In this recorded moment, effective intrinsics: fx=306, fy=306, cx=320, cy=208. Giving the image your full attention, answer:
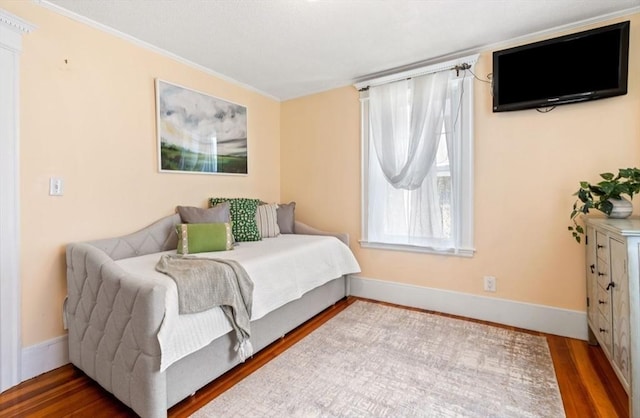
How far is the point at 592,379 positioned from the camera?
177cm

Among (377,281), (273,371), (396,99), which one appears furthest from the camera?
(377,281)

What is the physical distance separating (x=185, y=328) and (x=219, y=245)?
2.94 ft

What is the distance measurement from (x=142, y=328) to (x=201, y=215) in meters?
1.30

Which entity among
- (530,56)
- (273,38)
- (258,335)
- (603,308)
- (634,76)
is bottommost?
(258,335)

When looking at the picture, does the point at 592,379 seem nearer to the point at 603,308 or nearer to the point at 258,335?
the point at 603,308

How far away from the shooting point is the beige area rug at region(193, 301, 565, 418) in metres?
1.55

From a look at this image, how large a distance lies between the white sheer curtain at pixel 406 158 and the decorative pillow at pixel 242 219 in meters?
1.19

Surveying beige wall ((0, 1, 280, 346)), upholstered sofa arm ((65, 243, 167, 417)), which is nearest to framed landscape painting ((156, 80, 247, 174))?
beige wall ((0, 1, 280, 346))

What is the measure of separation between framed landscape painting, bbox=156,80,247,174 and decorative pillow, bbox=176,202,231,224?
37 cm

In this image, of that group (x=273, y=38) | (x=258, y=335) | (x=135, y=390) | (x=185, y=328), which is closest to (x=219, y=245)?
(x=258, y=335)

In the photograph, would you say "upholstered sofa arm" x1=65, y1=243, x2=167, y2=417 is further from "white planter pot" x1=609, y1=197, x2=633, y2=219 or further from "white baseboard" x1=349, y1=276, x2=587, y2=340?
"white planter pot" x1=609, y1=197, x2=633, y2=219

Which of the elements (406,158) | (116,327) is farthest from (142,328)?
(406,158)

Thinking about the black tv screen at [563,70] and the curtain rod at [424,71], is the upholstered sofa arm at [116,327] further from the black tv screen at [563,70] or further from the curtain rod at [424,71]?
the black tv screen at [563,70]

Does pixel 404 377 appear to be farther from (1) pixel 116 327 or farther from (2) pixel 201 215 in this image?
(2) pixel 201 215
